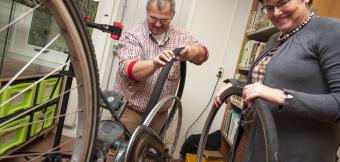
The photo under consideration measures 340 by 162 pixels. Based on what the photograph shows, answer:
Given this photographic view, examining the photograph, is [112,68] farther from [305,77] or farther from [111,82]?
[305,77]

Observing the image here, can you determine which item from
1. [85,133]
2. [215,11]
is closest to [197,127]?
[215,11]

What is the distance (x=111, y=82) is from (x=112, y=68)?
15cm

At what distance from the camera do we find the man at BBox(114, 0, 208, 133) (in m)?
1.48

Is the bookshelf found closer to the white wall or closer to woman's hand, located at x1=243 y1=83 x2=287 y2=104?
the white wall

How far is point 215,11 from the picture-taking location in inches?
122

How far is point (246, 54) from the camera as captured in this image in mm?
2803

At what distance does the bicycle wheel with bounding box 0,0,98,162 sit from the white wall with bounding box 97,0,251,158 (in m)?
2.48

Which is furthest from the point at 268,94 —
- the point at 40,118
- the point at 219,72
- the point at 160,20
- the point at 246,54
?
the point at 219,72

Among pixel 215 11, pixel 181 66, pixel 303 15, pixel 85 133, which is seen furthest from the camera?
pixel 215 11

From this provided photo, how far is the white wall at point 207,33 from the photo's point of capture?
3.09 m

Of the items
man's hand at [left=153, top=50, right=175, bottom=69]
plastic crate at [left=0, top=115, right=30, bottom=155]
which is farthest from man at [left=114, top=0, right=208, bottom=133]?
plastic crate at [left=0, top=115, right=30, bottom=155]

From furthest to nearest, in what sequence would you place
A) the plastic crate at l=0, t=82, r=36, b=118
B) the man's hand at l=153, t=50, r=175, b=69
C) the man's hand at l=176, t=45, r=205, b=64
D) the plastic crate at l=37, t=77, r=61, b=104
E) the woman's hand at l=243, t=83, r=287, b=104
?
the plastic crate at l=37, t=77, r=61, b=104
the plastic crate at l=0, t=82, r=36, b=118
the man's hand at l=176, t=45, r=205, b=64
the man's hand at l=153, t=50, r=175, b=69
the woman's hand at l=243, t=83, r=287, b=104

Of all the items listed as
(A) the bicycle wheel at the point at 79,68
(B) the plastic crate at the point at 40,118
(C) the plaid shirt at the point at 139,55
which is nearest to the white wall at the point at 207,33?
(B) the plastic crate at the point at 40,118

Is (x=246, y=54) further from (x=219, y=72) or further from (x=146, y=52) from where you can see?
(x=146, y=52)
